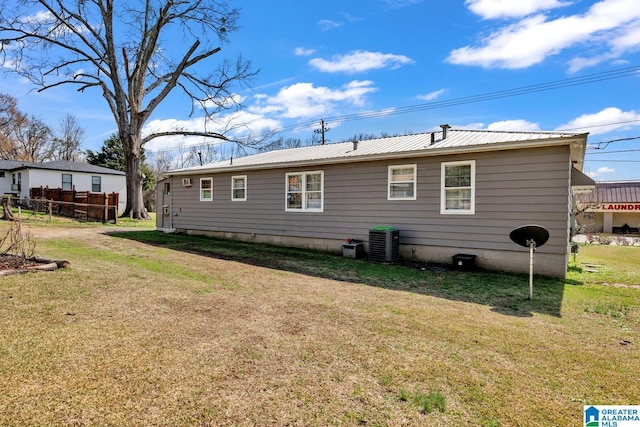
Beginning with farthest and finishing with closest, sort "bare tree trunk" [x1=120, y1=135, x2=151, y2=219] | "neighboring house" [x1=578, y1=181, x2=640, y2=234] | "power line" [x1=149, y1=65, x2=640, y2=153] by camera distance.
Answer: "neighboring house" [x1=578, y1=181, x2=640, y2=234]
"bare tree trunk" [x1=120, y1=135, x2=151, y2=219]
"power line" [x1=149, y1=65, x2=640, y2=153]

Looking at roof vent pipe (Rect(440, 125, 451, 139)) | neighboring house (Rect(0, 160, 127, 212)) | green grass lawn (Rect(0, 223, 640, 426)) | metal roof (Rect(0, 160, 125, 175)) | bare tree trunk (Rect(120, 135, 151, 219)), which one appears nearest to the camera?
green grass lawn (Rect(0, 223, 640, 426))

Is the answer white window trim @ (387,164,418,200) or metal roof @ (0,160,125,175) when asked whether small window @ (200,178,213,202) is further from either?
metal roof @ (0,160,125,175)

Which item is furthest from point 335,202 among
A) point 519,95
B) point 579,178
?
point 519,95

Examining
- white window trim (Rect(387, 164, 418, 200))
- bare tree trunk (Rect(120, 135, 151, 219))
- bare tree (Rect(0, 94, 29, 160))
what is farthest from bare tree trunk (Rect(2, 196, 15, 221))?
bare tree (Rect(0, 94, 29, 160))

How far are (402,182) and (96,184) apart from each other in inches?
1037

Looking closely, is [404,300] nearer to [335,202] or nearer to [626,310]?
[626,310]

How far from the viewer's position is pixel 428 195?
854 cm

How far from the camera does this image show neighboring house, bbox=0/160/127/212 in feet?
79.4

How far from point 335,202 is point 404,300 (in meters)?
5.09

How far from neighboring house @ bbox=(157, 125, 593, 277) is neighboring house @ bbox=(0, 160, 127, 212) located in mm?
Result: 18990

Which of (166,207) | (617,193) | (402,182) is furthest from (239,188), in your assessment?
(617,193)

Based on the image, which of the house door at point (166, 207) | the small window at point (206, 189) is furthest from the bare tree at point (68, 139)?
the small window at point (206, 189)

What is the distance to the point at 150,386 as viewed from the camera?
104 inches

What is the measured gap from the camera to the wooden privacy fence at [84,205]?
17516mm
